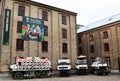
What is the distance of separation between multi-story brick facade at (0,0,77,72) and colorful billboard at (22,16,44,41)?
2.26 ft

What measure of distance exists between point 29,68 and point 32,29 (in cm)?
801

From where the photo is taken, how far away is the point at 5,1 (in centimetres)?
2473

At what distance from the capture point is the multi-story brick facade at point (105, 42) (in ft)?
104

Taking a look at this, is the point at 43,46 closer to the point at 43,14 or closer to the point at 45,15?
the point at 45,15

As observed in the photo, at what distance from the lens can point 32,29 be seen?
26812mm

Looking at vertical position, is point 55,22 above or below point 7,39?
above

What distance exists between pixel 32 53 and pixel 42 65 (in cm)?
415

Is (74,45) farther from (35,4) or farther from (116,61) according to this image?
(35,4)

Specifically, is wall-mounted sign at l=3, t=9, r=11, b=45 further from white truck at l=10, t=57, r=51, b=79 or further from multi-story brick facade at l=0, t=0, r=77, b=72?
white truck at l=10, t=57, r=51, b=79

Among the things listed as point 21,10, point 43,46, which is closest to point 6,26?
point 21,10

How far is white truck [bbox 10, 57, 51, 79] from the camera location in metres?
20.9

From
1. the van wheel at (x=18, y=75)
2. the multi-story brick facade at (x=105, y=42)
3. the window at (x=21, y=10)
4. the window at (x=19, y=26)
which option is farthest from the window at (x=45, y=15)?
the multi-story brick facade at (x=105, y=42)

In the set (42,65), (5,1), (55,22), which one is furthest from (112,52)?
(5,1)

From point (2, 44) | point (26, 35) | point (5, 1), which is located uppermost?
point (5, 1)
